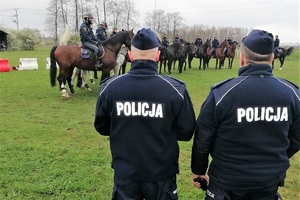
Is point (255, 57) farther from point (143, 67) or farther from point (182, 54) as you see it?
point (182, 54)

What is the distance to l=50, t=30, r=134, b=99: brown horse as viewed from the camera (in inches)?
383

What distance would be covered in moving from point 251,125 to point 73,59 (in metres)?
8.44

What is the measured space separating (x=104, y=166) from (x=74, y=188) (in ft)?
2.62

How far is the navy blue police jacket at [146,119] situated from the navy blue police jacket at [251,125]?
0.84 ft

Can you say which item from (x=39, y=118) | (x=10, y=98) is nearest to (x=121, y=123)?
(x=39, y=118)

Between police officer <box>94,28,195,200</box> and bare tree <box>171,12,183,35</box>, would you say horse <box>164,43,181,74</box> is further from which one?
bare tree <box>171,12,183,35</box>

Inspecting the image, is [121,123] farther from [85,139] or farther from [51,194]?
[85,139]

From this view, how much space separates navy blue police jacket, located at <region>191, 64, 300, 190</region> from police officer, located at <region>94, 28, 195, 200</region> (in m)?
0.27

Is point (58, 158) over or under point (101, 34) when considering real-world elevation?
under

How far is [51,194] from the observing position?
3900 mm

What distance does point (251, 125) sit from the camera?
2.11 metres

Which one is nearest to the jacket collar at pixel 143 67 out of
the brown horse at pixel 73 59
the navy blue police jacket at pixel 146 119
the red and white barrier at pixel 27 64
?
the navy blue police jacket at pixel 146 119

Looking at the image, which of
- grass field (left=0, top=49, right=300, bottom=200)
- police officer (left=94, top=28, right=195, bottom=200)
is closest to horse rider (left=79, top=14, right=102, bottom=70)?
grass field (left=0, top=49, right=300, bottom=200)

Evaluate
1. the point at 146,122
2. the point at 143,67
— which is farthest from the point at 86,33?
the point at 146,122
